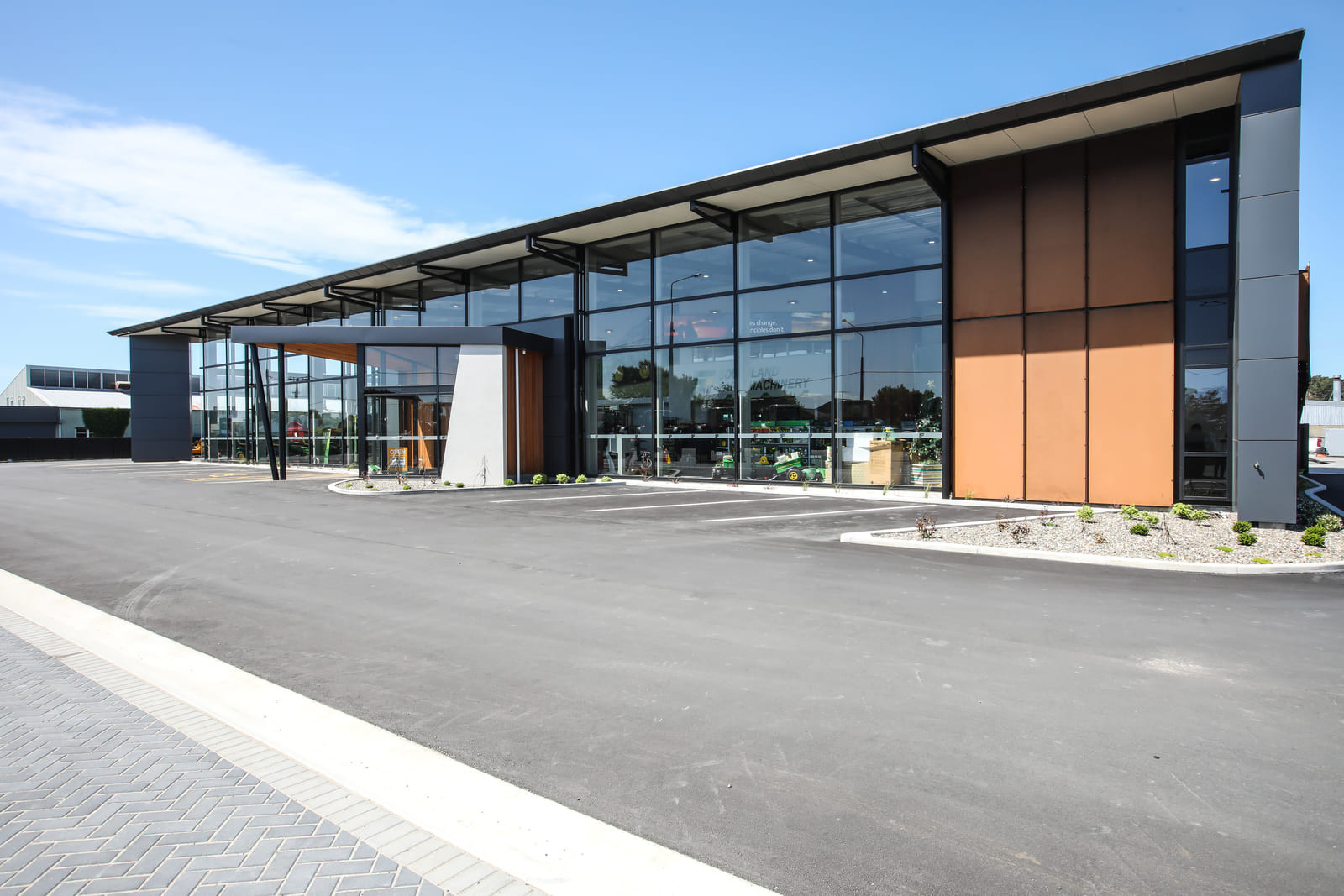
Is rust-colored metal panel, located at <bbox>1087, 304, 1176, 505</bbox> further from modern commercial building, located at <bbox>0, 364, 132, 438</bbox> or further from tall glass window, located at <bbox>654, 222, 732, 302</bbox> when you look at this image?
modern commercial building, located at <bbox>0, 364, 132, 438</bbox>

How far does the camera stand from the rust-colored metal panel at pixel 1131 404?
566 inches

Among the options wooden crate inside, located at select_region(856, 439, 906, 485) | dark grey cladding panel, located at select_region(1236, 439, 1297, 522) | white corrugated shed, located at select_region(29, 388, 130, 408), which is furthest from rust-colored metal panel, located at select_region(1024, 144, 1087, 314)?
white corrugated shed, located at select_region(29, 388, 130, 408)

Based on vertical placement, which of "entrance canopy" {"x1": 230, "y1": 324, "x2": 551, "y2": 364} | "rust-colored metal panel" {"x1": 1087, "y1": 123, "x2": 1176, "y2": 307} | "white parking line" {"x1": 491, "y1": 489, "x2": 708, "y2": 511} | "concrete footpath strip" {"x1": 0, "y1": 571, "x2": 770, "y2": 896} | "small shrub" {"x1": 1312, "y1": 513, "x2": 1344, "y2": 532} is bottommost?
"concrete footpath strip" {"x1": 0, "y1": 571, "x2": 770, "y2": 896}

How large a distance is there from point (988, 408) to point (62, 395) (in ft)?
280

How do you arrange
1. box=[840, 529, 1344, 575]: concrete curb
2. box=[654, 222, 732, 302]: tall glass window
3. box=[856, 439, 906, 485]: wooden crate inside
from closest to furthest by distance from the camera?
1. box=[840, 529, 1344, 575]: concrete curb
2. box=[856, 439, 906, 485]: wooden crate inside
3. box=[654, 222, 732, 302]: tall glass window

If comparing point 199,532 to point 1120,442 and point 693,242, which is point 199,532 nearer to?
point 693,242

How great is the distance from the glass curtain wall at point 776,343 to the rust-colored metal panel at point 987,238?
544 mm

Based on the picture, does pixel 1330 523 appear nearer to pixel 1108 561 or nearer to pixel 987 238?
pixel 1108 561

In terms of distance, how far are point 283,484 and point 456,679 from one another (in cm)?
2082

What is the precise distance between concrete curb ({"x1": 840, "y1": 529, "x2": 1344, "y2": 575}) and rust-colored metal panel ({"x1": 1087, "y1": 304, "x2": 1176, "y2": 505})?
5.97 meters

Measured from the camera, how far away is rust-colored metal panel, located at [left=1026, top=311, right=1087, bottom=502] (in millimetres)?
15258

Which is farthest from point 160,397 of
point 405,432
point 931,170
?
point 931,170

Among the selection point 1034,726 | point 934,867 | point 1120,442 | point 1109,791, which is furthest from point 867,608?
point 1120,442

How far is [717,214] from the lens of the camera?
2034 centimetres
